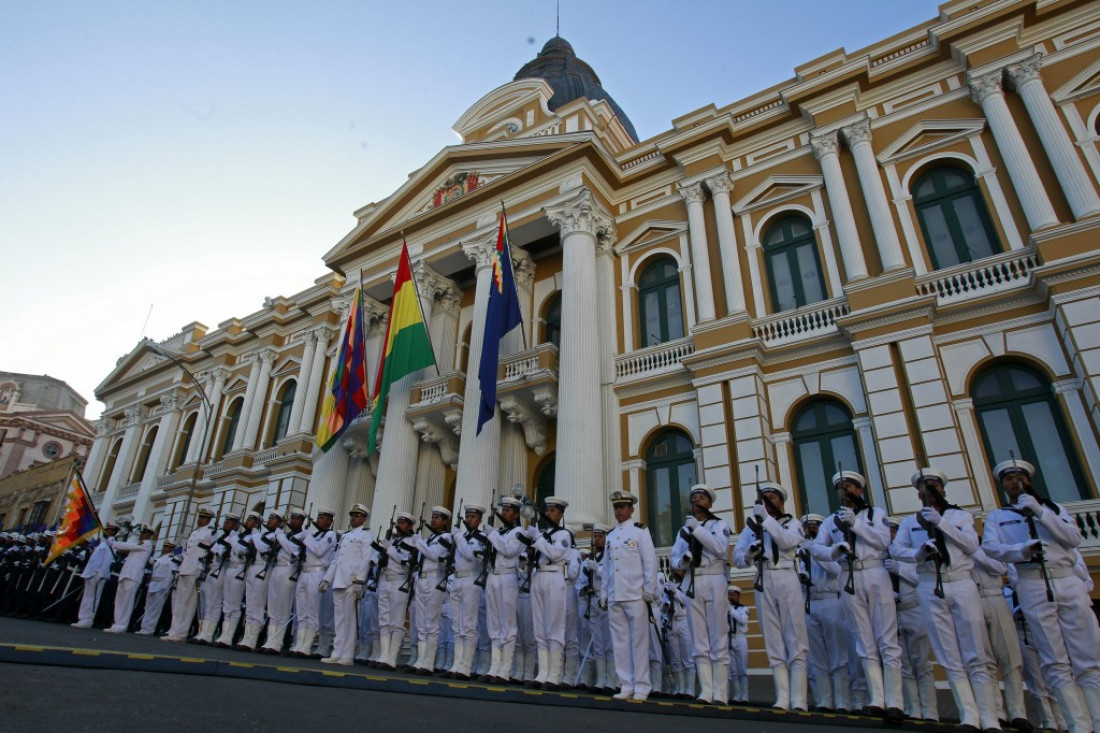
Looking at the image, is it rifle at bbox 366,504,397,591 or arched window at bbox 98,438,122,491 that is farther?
arched window at bbox 98,438,122,491

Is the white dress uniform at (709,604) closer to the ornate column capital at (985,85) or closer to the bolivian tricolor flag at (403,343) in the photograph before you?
the bolivian tricolor flag at (403,343)

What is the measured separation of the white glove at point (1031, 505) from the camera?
5.89m

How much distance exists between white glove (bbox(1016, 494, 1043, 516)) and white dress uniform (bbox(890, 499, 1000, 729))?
1.44 feet

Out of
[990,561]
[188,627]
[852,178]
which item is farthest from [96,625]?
[852,178]

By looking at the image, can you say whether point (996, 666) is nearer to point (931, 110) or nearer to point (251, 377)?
point (931, 110)

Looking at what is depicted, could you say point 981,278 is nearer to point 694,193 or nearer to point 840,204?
point 840,204

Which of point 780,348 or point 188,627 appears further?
point 780,348

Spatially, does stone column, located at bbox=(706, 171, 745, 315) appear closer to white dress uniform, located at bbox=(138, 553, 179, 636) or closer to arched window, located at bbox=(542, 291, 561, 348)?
arched window, located at bbox=(542, 291, 561, 348)

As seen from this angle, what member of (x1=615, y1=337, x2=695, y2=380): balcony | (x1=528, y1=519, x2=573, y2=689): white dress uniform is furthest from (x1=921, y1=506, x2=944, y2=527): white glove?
(x1=615, y1=337, x2=695, y2=380): balcony

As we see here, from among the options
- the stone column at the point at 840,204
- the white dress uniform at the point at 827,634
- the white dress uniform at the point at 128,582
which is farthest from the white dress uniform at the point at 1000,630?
the white dress uniform at the point at 128,582

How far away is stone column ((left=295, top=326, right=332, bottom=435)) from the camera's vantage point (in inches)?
866

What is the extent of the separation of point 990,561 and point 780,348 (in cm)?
760

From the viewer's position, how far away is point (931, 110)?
1391 centimetres

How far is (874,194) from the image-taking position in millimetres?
13500
